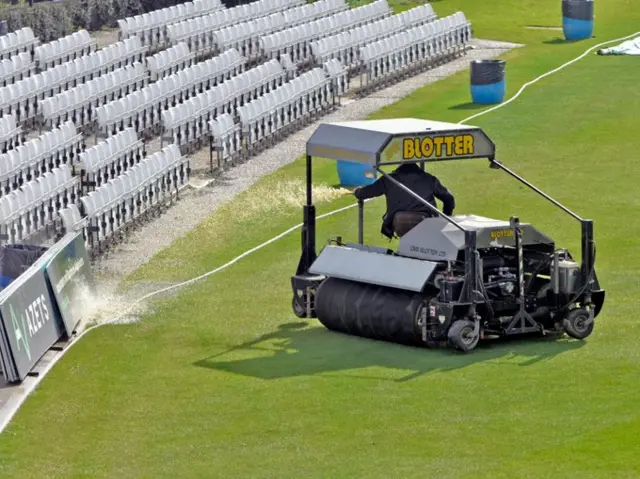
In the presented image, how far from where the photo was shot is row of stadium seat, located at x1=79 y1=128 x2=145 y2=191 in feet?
113

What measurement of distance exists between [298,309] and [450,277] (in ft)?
9.61

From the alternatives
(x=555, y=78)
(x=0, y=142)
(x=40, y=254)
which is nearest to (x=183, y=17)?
(x=555, y=78)

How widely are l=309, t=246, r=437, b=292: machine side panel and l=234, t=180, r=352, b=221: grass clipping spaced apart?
9.32 m

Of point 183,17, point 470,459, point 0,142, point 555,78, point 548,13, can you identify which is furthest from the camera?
point 548,13

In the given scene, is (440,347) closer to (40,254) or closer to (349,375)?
(349,375)

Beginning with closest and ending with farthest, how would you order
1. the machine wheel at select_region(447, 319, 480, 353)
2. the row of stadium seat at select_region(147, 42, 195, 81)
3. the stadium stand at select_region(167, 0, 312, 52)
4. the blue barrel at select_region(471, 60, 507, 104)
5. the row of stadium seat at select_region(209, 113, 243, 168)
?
the machine wheel at select_region(447, 319, 480, 353) < the row of stadium seat at select_region(209, 113, 243, 168) < the blue barrel at select_region(471, 60, 507, 104) < the row of stadium seat at select_region(147, 42, 195, 81) < the stadium stand at select_region(167, 0, 312, 52)

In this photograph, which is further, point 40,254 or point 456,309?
point 40,254

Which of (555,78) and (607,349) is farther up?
(607,349)

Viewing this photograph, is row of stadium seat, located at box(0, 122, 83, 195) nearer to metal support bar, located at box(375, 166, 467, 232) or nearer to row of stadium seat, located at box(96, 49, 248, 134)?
row of stadium seat, located at box(96, 49, 248, 134)

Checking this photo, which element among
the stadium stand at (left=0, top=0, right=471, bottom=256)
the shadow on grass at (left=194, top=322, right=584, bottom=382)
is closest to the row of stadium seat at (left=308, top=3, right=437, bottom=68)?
the stadium stand at (left=0, top=0, right=471, bottom=256)

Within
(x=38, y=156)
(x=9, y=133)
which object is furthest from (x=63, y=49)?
(x=38, y=156)

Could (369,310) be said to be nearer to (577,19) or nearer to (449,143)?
(449,143)

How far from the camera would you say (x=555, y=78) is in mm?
47094

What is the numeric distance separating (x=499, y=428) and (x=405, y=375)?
2.64 m
